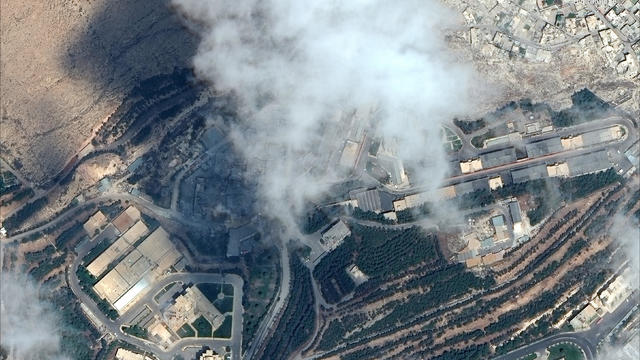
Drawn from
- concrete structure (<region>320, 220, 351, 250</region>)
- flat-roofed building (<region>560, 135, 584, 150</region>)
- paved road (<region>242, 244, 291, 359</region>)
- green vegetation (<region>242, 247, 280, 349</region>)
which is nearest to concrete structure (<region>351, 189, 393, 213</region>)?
concrete structure (<region>320, 220, 351, 250</region>)

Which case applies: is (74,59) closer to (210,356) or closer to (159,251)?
(159,251)

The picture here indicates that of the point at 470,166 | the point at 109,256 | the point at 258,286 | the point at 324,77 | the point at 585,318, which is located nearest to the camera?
the point at 585,318

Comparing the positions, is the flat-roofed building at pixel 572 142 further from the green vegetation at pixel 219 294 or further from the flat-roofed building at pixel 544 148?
the green vegetation at pixel 219 294

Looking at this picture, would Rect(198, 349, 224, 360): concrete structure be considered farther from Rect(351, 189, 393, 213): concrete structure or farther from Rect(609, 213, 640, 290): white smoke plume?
Rect(609, 213, 640, 290): white smoke plume

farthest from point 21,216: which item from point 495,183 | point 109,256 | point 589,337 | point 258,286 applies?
point 589,337

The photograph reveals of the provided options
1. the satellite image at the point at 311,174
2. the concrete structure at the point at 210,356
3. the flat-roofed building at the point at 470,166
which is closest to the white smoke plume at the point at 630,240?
the satellite image at the point at 311,174

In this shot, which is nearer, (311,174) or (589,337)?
(589,337)
